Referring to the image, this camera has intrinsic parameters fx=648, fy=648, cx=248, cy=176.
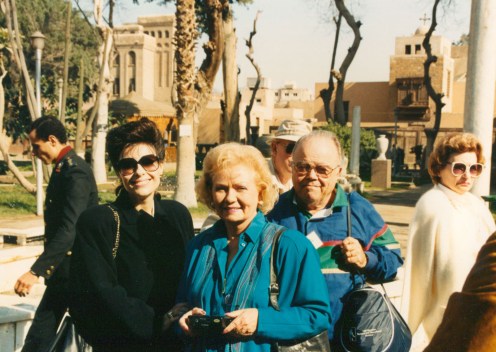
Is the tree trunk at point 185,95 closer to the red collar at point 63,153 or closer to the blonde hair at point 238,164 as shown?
the red collar at point 63,153

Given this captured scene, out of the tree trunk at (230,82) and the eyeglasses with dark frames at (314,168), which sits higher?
the tree trunk at (230,82)

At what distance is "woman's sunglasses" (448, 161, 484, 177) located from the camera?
3.75 meters

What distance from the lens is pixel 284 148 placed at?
4.10 metres

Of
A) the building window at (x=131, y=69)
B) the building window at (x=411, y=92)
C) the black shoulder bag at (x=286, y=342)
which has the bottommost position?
the black shoulder bag at (x=286, y=342)

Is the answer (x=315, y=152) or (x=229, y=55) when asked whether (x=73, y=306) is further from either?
(x=229, y=55)

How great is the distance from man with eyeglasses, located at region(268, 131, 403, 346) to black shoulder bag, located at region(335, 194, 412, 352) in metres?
0.08

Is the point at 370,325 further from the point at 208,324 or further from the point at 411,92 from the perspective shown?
the point at 411,92

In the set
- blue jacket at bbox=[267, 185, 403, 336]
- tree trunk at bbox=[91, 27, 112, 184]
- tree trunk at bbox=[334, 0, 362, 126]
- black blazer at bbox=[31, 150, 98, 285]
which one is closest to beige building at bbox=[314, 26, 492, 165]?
tree trunk at bbox=[334, 0, 362, 126]

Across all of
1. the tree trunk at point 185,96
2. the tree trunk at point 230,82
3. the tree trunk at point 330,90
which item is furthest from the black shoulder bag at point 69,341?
the tree trunk at point 330,90

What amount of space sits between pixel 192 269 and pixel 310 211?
645mm

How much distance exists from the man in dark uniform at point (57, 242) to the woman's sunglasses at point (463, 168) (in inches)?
84.6

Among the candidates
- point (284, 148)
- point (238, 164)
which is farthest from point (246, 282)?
point (284, 148)

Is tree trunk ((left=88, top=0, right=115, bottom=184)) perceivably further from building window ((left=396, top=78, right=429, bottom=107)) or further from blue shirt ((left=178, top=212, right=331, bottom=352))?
building window ((left=396, top=78, right=429, bottom=107))

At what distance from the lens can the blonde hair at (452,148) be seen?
3746 mm
